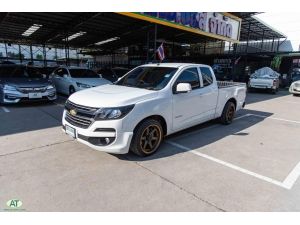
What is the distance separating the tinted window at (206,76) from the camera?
532cm

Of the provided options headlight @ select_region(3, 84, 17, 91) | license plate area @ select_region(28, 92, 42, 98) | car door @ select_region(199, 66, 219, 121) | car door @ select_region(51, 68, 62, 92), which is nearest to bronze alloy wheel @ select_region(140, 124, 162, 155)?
car door @ select_region(199, 66, 219, 121)

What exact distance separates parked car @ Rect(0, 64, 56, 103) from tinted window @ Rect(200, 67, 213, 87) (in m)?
5.83

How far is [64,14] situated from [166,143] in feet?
34.4

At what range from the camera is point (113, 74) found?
13.1 m

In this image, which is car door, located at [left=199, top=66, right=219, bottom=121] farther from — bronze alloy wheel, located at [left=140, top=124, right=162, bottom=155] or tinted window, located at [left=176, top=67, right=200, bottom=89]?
bronze alloy wheel, located at [left=140, top=124, right=162, bottom=155]

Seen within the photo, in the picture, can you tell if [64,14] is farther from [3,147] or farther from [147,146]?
[147,146]

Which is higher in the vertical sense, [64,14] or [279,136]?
[64,14]

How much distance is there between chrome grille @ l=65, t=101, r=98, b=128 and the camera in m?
3.66

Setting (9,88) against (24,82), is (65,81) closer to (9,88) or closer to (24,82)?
(24,82)

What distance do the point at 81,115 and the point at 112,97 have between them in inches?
23.9

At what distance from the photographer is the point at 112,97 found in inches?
152

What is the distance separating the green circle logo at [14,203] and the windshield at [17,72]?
24.2ft

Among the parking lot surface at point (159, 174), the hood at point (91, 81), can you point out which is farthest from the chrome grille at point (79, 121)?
the hood at point (91, 81)
